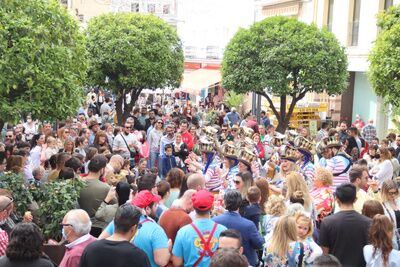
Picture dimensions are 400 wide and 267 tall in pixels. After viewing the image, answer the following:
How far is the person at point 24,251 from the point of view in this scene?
5.15 m

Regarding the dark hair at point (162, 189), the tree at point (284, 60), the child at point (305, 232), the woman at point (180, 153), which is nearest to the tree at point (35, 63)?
the dark hair at point (162, 189)

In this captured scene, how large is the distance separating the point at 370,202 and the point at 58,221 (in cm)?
364

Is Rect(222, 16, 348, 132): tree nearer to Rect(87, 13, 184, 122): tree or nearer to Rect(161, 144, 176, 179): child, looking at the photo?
Rect(87, 13, 184, 122): tree

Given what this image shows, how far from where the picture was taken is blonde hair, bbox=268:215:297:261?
6.05 meters

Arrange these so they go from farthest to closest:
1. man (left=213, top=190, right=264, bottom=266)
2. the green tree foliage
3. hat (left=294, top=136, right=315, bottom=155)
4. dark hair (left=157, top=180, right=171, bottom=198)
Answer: the green tree foliage < hat (left=294, top=136, right=315, bottom=155) < dark hair (left=157, top=180, right=171, bottom=198) < man (left=213, top=190, right=264, bottom=266)

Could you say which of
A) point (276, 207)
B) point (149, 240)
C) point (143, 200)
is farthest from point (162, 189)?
point (149, 240)

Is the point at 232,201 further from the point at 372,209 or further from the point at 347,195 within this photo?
the point at 372,209

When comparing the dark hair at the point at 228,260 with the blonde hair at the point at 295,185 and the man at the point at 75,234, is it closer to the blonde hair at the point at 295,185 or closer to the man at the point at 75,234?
the man at the point at 75,234

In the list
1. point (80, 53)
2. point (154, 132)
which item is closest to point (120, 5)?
point (154, 132)

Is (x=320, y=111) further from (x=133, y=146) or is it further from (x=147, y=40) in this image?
(x=133, y=146)

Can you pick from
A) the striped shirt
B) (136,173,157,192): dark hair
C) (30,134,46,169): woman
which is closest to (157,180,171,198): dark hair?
(136,173,157,192): dark hair

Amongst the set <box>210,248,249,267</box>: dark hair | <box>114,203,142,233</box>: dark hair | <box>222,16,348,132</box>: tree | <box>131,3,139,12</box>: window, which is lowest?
<box>114,203,142,233</box>: dark hair

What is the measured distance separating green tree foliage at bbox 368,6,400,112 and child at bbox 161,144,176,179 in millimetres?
5724

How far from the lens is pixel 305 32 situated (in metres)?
21.7
